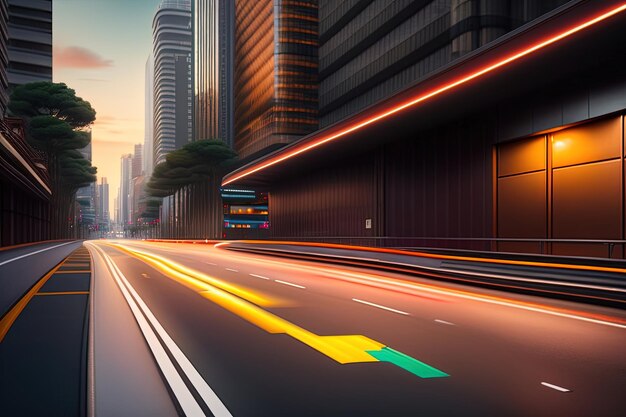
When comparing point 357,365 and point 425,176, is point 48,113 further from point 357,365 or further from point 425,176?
point 357,365

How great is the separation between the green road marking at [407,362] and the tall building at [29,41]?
462 ft

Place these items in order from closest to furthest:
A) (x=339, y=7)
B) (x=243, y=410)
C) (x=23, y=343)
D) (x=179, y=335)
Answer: (x=243, y=410), (x=23, y=343), (x=179, y=335), (x=339, y=7)

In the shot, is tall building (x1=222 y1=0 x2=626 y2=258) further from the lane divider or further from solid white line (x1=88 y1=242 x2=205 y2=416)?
solid white line (x1=88 y1=242 x2=205 y2=416)

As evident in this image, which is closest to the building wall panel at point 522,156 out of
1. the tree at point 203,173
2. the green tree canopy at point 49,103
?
the green tree canopy at point 49,103

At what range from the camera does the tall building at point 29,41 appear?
13075cm

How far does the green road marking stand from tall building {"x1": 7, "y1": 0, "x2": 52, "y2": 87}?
141 meters

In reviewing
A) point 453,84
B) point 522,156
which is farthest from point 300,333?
point 522,156

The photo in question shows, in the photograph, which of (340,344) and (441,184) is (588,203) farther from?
(340,344)

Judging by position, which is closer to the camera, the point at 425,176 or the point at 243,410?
the point at 243,410

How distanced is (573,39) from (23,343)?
14842 millimetres

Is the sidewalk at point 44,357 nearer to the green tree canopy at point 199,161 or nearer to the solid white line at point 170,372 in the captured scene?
the solid white line at point 170,372

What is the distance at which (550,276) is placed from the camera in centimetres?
1388

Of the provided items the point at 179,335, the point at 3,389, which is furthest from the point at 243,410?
the point at 179,335

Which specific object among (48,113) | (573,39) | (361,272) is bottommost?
(361,272)
